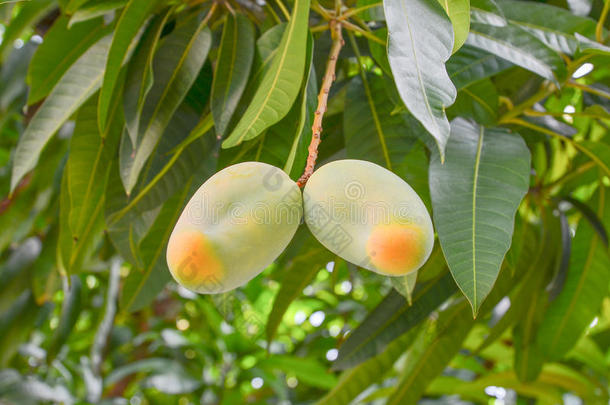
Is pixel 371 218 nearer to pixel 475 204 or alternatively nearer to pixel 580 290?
pixel 475 204

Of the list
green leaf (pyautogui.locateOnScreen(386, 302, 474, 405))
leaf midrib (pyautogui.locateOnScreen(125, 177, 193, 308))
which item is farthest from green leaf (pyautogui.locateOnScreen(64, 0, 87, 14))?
green leaf (pyautogui.locateOnScreen(386, 302, 474, 405))

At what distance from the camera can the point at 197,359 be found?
197 cm

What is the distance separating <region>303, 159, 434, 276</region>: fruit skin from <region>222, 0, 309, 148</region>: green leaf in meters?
0.13

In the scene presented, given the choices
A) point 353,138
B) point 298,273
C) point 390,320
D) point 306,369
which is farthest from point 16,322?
point 353,138

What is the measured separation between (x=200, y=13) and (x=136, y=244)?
0.30m

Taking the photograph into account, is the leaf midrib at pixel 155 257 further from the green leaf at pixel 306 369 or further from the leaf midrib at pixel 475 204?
the green leaf at pixel 306 369

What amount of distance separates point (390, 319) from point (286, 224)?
51 cm

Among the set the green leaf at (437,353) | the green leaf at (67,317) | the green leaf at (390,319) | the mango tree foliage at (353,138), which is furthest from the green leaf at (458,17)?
the green leaf at (67,317)

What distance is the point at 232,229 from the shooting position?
41cm

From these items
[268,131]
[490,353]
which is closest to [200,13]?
[268,131]

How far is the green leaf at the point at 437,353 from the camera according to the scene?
3.23 feet

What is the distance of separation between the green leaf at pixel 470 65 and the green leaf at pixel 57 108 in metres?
0.39

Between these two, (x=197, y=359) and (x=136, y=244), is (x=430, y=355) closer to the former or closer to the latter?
(x=136, y=244)

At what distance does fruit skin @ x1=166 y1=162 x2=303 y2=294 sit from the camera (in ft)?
1.35
